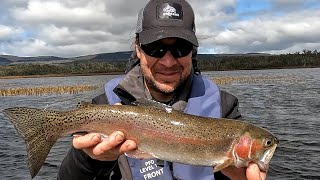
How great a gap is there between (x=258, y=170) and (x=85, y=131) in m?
1.72

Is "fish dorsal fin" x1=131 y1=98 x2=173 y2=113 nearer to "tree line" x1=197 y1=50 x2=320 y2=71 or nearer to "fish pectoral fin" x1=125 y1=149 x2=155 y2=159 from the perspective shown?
"fish pectoral fin" x1=125 y1=149 x2=155 y2=159

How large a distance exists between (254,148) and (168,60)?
1298mm

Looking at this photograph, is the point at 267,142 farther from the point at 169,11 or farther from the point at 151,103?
the point at 169,11

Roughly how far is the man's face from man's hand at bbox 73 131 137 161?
2.91 feet


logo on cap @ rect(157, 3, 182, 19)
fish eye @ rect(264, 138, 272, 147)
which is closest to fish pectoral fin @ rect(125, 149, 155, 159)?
fish eye @ rect(264, 138, 272, 147)

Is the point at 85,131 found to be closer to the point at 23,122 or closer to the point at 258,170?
the point at 23,122

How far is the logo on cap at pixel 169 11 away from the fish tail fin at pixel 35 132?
5.18 ft

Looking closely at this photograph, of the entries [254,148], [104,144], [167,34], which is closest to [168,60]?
[167,34]

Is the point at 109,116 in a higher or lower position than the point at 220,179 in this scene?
higher

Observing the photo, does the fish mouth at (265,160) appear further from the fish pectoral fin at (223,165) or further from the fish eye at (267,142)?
the fish pectoral fin at (223,165)

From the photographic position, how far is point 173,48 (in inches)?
171

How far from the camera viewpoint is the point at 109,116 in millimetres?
3916

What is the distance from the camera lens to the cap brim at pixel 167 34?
14.0 feet

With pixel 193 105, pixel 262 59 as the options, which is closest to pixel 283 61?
pixel 262 59
